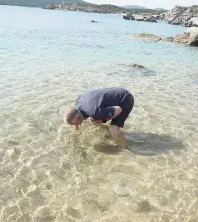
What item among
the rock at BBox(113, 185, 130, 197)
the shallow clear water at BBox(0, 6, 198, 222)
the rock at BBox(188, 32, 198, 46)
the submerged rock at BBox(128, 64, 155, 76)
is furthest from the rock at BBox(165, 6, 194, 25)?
the rock at BBox(113, 185, 130, 197)

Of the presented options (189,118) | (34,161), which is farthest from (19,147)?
(189,118)

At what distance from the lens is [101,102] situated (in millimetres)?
7496

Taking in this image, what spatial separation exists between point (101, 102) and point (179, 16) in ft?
381

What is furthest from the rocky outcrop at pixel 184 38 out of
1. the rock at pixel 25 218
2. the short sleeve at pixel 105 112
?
the rock at pixel 25 218

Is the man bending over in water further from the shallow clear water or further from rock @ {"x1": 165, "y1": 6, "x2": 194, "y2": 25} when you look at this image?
rock @ {"x1": 165, "y1": 6, "x2": 194, "y2": 25}

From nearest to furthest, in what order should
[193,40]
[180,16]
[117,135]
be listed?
1. [117,135]
2. [193,40]
3. [180,16]

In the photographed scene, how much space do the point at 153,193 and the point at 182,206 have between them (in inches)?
23.7

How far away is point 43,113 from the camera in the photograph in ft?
33.5

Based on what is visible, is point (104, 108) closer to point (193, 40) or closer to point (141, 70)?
point (141, 70)

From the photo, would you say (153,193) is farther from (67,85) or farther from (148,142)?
(67,85)

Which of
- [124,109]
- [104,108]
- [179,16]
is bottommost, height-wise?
[179,16]

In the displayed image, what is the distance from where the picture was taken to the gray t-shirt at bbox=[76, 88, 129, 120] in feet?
24.4

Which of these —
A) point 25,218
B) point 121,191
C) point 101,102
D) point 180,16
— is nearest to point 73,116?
point 101,102

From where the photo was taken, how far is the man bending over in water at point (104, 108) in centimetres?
744
